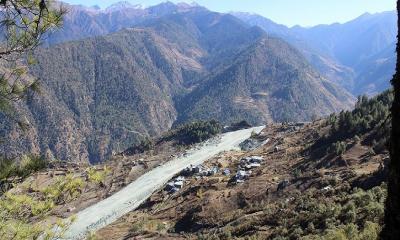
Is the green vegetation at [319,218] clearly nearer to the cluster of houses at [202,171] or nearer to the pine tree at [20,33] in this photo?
the pine tree at [20,33]

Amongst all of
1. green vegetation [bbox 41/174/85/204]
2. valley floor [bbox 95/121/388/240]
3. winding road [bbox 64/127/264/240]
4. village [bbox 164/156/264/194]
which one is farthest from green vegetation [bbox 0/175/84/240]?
village [bbox 164/156/264/194]

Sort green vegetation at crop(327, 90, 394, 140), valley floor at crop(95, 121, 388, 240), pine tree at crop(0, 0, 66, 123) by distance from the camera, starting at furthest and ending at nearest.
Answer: green vegetation at crop(327, 90, 394, 140), valley floor at crop(95, 121, 388, 240), pine tree at crop(0, 0, 66, 123)

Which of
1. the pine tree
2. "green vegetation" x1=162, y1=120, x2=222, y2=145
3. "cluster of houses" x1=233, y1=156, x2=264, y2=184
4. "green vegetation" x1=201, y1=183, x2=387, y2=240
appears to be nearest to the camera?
the pine tree

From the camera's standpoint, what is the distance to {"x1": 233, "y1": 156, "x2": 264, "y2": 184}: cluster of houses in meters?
63.4

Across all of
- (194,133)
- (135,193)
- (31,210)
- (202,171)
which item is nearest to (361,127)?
(202,171)

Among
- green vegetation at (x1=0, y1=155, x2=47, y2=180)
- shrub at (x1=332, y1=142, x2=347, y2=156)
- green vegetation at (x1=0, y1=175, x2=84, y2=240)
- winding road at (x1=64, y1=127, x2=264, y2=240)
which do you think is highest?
green vegetation at (x1=0, y1=155, x2=47, y2=180)

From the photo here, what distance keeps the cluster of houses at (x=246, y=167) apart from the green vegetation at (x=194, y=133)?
46045 millimetres

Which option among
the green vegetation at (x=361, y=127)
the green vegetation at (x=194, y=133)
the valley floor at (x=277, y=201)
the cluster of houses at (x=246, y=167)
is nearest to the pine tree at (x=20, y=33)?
the valley floor at (x=277, y=201)

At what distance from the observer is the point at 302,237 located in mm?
29000

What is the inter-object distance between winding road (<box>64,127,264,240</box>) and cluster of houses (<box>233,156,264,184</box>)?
16353 millimetres

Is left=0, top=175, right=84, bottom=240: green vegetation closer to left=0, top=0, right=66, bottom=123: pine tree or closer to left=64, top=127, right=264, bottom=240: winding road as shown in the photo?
left=0, top=0, right=66, bottom=123: pine tree

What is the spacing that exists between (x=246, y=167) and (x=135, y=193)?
22410 mm

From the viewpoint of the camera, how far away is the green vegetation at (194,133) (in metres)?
120

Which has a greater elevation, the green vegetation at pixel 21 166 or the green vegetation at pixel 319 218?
the green vegetation at pixel 21 166
